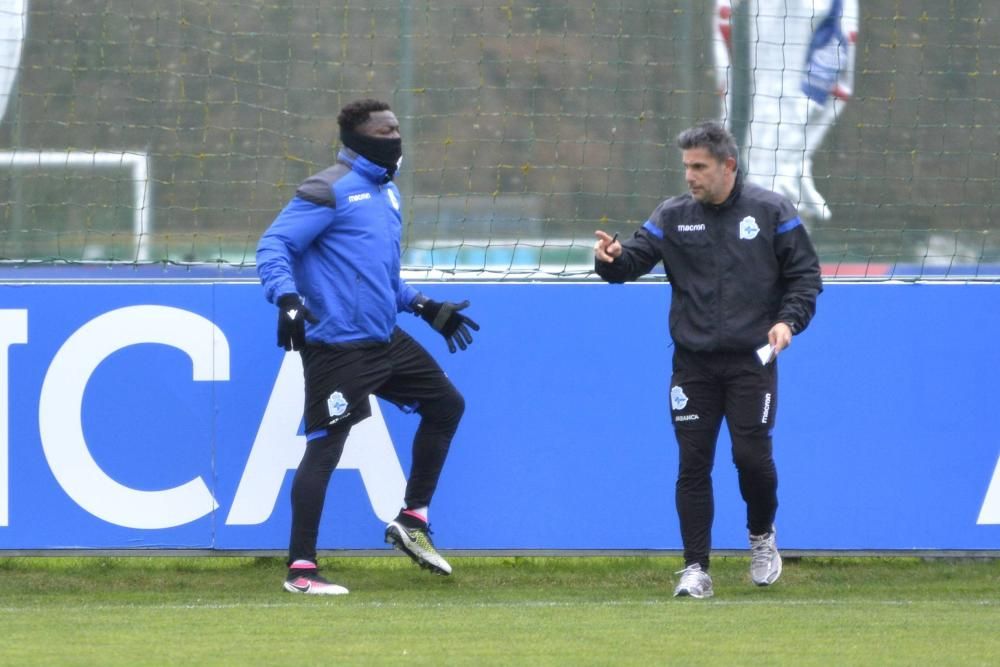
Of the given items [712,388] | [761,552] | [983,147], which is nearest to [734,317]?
[712,388]

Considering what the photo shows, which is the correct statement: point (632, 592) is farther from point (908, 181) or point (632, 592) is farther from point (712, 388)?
point (908, 181)

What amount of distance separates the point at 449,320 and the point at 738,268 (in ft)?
3.77

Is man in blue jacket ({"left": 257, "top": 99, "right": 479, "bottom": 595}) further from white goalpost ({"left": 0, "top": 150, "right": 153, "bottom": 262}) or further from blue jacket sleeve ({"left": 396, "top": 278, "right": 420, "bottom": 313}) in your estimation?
white goalpost ({"left": 0, "top": 150, "right": 153, "bottom": 262})

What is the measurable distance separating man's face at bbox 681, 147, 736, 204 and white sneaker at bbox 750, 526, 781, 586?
124 centimetres

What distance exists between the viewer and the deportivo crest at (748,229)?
619cm

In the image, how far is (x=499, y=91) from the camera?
24.4ft

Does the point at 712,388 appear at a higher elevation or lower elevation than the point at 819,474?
higher

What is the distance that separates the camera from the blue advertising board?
7027mm

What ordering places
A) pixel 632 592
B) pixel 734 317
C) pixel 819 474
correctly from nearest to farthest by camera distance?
pixel 734 317, pixel 632 592, pixel 819 474

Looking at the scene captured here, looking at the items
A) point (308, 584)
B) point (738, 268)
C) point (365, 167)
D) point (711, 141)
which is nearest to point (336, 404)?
point (308, 584)

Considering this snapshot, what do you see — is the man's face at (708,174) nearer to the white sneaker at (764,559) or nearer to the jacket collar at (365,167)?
the jacket collar at (365,167)

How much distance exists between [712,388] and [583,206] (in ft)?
4.68

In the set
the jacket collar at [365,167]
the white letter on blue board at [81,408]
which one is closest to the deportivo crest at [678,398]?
the jacket collar at [365,167]

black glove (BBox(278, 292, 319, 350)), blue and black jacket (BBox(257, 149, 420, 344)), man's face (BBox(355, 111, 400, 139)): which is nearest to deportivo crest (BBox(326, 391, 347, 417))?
blue and black jacket (BBox(257, 149, 420, 344))
